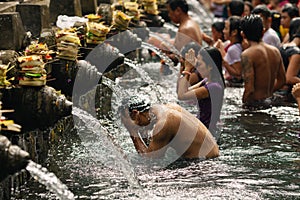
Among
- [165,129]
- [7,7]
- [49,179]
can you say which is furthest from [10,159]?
[7,7]

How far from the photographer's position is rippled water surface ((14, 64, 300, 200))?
282 inches

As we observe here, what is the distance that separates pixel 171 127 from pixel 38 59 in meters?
1.45

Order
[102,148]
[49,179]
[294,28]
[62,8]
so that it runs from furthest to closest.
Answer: [294,28]
[62,8]
[102,148]
[49,179]

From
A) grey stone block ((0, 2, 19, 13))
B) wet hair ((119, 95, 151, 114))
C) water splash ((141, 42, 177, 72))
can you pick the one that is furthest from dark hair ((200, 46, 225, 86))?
water splash ((141, 42, 177, 72))

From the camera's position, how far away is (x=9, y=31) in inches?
316

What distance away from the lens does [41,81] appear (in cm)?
720

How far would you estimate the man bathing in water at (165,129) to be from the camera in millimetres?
7656

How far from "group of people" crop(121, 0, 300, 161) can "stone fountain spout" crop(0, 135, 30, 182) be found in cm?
205

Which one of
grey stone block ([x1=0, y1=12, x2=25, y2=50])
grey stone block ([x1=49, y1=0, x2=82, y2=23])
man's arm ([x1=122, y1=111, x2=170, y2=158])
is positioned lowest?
man's arm ([x1=122, y1=111, x2=170, y2=158])

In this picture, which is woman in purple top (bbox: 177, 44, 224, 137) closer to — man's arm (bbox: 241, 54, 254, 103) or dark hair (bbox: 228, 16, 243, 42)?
man's arm (bbox: 241, 54, 254, 103)

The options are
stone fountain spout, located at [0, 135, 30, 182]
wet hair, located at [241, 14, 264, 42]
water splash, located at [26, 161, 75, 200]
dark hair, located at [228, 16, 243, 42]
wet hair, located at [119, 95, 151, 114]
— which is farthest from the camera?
dark hair, located at [228, 16, 243, 42]

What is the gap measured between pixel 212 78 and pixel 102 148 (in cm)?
141

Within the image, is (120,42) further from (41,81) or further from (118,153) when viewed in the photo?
(41,81)

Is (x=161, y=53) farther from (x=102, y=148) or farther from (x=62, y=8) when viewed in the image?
(x=102, y=148)
